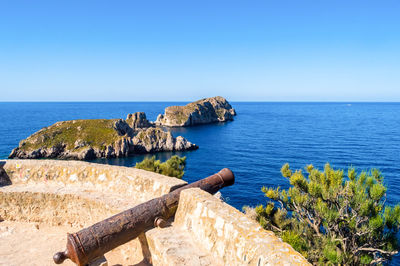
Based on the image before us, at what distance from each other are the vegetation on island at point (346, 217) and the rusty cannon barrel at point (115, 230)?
5.10 m

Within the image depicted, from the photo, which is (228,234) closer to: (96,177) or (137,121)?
(96,177)

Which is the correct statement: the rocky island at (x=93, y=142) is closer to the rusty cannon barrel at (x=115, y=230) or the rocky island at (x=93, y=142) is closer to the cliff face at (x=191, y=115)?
the cliff face at (x=191, y=115)

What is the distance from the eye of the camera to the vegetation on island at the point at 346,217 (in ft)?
25.6

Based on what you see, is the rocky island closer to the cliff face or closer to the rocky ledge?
the rocky ledge

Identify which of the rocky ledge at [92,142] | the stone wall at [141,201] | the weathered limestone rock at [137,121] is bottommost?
the rocky ledge at [92,142]

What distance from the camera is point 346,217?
8.62 meters

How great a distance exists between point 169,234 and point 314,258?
22.5ft

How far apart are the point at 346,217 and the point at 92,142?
54.5 m

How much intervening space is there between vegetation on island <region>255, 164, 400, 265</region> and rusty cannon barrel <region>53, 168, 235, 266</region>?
16.7 ft

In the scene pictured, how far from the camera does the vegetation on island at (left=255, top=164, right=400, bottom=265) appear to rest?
7809mm

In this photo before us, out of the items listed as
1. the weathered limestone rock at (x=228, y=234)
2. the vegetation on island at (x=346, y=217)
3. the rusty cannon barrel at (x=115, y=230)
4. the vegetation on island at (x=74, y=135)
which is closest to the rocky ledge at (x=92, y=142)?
the vegetation on island at (x=74, y=135)

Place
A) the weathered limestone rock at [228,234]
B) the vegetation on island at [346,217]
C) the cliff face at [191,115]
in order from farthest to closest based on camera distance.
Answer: the cliff face at [191,115]
the vegetation on island at [346,217]
the weathered limestone rock at [228,234]

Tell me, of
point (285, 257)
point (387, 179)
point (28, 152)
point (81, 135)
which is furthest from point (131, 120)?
point (285, 257)

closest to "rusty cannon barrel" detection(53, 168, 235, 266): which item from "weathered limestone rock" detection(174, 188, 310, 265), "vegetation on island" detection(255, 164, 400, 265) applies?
"weathered limestone rock" detection(174, 188, 310, 265)
